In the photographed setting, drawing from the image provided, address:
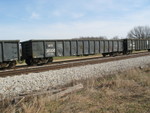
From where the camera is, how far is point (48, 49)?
53.4 feet

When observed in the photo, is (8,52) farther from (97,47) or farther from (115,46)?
(115,46)

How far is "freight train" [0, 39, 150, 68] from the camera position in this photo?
12.9m

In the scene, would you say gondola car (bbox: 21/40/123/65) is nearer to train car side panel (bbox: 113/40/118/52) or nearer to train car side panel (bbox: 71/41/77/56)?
train car side panel (bbox: 71/41/77/56)

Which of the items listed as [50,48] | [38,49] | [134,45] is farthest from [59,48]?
[134,45]

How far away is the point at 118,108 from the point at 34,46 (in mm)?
12431

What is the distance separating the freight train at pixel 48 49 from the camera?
42.5 ft

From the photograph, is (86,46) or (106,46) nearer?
(86,46)

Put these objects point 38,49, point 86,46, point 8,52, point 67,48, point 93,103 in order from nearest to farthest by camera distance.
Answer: point 93,103 < point 8,52 < point 38,49 < point 67,48 < point 86,46

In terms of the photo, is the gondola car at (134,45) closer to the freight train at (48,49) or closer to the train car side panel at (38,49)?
the freight train at (48,49)

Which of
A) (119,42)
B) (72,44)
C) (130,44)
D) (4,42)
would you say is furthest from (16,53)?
(130,44)

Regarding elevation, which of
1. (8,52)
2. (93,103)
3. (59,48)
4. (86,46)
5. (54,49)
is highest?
(86,46)

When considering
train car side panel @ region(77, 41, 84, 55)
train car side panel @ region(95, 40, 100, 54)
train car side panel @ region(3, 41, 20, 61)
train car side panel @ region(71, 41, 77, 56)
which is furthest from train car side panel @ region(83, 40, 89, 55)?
train car side panel @ region(3, 41, 20, 61)

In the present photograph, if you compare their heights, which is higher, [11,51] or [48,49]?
[48,49]

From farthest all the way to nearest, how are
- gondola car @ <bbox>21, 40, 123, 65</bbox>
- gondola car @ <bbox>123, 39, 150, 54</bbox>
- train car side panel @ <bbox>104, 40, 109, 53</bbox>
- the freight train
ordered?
gondola car @ <bbox>123, 39, 150, 54</bbox>, train car side panel @ <bbox>104, 40, 109, 53</bbox>, gondola car @ <bbox>21, 40, 123, 65</bbox>, the freight train
